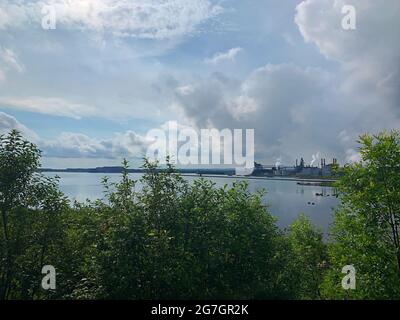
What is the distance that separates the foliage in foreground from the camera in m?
6.57

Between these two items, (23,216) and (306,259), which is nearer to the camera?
(23,216)

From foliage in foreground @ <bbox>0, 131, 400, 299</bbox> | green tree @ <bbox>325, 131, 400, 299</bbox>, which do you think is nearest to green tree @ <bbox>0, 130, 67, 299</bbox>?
foliage in foreground @ <bbox>0, 131, 400, 299</bbox>

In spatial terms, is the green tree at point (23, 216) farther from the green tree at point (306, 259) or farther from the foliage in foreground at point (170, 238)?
the green tree at point (306, 259)

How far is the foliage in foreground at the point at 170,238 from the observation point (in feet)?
21.6

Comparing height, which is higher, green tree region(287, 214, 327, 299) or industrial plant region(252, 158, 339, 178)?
industrial plant region(252, 158, 339, 178)

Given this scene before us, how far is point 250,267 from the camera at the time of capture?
7.73 metres

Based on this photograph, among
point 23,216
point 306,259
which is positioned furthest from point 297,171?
point 23,216

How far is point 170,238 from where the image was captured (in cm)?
657

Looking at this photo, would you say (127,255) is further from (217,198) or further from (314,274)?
(314,274)

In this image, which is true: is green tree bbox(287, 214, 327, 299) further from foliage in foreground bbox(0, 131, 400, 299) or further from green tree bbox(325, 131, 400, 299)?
green tree bbox(325, 131, 400, 299)

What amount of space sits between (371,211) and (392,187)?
0.72 m

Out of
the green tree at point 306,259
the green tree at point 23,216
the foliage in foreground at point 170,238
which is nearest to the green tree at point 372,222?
the foliage in foreground at point 170,238

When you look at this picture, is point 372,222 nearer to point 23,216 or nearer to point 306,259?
point 306,259
